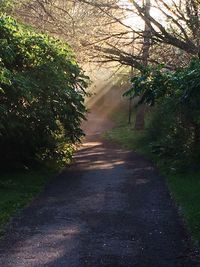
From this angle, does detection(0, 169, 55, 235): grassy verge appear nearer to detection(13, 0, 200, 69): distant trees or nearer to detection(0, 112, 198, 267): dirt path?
detection(0, 112, 198, 267): dirt path

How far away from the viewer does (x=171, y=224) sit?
9.97 m

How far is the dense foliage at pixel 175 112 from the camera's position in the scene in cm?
878

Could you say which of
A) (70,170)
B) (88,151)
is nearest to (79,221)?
(70,170)

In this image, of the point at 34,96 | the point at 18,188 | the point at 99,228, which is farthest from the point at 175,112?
the point at 99,228

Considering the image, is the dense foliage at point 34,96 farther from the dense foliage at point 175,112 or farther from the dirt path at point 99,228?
the dense foliage at point 175,112

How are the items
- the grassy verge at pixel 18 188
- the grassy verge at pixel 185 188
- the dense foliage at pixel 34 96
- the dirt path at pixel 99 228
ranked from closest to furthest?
1. the dirt path at pixel 99 228
2. the grassy verge at pixel 185 188
3. the grassy verge at pixel 18 188
4. the dense foliage at pixel 34 96

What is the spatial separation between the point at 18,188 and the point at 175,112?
761 cm

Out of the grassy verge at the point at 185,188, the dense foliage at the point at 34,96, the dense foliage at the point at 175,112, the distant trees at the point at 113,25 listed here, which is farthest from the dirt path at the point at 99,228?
the distant trees at the point at 113,25

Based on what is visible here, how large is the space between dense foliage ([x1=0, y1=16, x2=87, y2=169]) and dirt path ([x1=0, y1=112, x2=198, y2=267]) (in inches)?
79.6

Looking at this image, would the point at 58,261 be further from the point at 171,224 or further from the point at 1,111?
the point at 1,111

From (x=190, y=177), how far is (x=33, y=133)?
18.4 ft

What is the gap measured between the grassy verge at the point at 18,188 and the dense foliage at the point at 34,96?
1.15 m

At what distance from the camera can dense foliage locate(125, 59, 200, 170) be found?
8781mm

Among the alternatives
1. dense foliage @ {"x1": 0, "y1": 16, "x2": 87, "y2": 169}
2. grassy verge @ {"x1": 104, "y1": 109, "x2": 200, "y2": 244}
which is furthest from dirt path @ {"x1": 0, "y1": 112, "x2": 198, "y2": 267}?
dense foliage @ {"x1": 0, "y1": 16, "x2": 87, "y2": 169}
